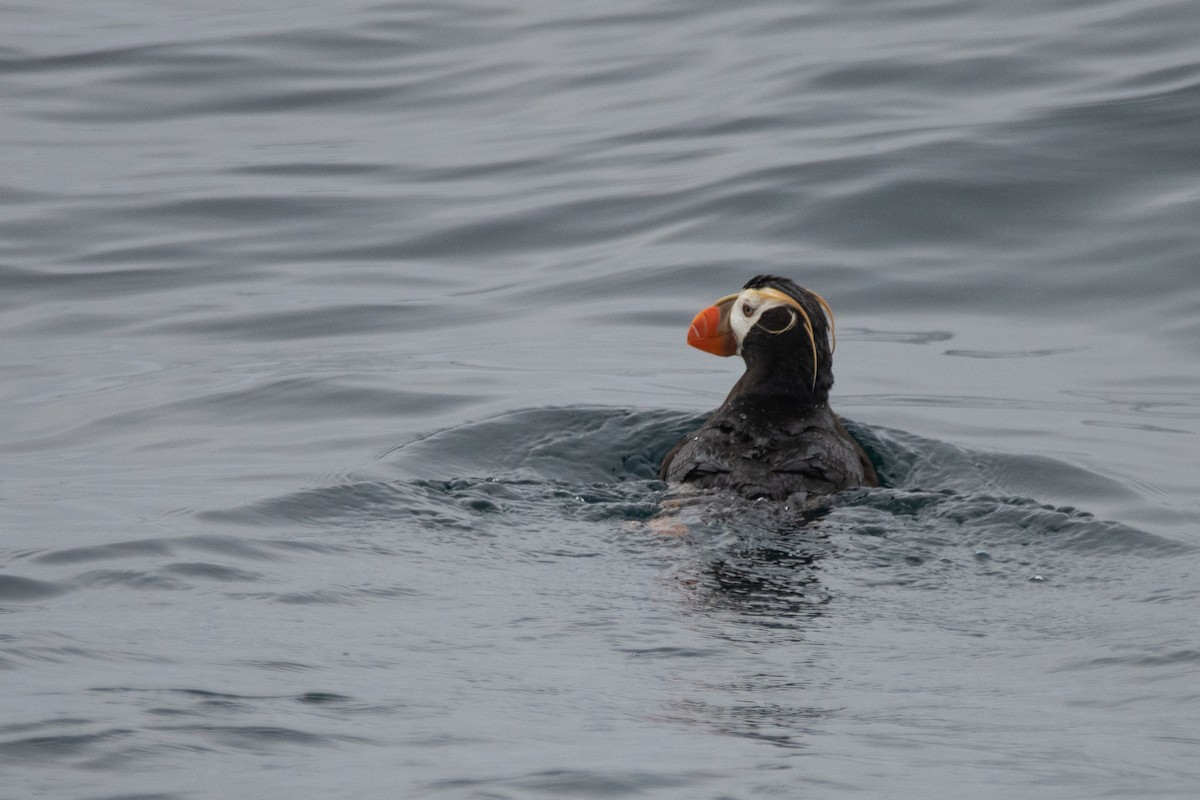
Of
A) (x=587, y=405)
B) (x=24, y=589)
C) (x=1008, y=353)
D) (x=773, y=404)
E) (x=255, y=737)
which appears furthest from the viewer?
(x=1008, y=353)

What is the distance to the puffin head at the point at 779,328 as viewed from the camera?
22.3ft

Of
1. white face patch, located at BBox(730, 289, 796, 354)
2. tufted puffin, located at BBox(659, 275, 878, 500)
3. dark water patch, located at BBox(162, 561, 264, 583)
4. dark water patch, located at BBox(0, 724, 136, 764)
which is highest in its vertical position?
white face patch, located at BBox(730, 289, 796, 354)

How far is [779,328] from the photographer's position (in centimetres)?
681

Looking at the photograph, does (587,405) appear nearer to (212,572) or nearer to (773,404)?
(773,404)

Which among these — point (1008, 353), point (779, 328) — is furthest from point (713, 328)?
point (1008, 353)

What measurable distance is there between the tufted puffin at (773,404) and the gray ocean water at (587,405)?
10.4 inches

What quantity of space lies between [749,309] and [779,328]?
0.15m

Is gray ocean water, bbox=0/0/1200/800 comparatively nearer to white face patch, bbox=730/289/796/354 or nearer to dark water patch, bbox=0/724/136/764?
dark water patch, bbox=0/724/136/764

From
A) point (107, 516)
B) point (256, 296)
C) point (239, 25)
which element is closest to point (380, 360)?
point (256, 296)

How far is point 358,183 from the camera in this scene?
48.2 feet

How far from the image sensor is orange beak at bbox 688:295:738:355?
6.94 metres

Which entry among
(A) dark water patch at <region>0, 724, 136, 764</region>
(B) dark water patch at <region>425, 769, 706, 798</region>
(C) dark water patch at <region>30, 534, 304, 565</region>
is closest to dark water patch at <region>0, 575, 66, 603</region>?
(C) dark water patch at <region>30, 534, 304, 565</region>

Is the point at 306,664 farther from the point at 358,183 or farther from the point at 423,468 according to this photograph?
the point at 358,183

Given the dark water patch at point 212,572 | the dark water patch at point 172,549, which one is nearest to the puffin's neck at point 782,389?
the dark water patch at point 172,549
